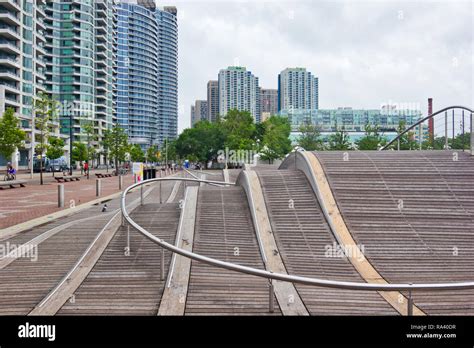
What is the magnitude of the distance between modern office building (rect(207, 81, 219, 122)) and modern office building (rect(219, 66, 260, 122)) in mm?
15626

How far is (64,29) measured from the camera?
8969 centimetres

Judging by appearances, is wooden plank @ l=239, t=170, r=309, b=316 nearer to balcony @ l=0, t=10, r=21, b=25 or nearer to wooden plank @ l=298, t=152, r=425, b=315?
wooden plank @ l=298, t=152, r=425, b=315

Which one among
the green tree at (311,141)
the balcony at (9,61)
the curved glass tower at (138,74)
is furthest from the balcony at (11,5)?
the curved glass tower at (138,74)

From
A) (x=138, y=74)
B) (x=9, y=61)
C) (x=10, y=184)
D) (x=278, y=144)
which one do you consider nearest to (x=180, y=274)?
(x=10, y=184)

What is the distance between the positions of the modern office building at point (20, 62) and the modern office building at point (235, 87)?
59.2m

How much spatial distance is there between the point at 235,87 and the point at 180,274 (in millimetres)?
114094

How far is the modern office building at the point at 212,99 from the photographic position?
134375 mm

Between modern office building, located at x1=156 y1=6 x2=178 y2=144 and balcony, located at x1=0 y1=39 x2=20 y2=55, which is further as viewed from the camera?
modern office building, located at x1=156 y1=6 x2=178 y2=144

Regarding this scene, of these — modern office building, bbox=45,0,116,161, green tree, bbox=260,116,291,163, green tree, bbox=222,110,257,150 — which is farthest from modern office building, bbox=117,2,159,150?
green tree, bbox=260,116,291,163

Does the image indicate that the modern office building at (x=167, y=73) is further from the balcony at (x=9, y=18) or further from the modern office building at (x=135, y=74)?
the balcony at (x=9, y=18)

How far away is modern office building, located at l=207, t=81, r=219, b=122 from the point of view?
441 feet
